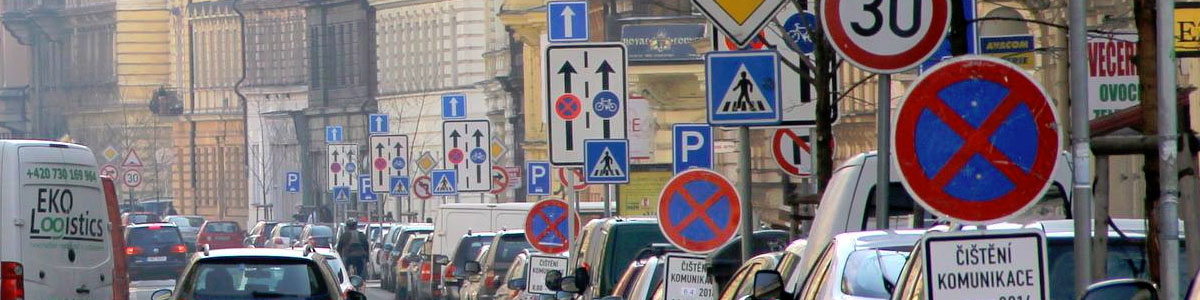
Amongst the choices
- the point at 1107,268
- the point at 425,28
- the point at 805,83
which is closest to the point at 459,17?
the point at 425,28

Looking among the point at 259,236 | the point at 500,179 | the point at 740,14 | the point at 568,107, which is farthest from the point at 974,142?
the point at 259,236

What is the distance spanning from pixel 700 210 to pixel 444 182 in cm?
2796

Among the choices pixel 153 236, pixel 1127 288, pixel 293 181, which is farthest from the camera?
pixel 293 181

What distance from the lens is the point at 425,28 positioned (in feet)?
275

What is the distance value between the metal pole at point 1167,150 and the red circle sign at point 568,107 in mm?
15093

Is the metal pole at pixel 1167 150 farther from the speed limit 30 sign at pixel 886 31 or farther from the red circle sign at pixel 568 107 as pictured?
the red circle sign at pixel 568 107

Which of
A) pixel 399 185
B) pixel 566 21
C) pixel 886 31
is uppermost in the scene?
pixel 566 21

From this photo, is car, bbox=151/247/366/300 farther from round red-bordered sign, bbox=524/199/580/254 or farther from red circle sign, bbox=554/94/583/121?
round red-bordered sign, bbox=524/199/580/254

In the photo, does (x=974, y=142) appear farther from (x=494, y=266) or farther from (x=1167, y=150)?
(x=494, y=266)

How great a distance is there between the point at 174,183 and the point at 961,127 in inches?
3891

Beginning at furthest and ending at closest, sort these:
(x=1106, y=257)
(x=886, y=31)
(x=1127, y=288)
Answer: (x=886, y=31), (x=1106, y=257), (x=1127, y=288)

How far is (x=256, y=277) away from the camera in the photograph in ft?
64.4

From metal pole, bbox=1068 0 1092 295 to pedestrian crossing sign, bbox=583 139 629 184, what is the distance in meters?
14.3

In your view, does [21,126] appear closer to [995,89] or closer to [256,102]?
[256,102]
